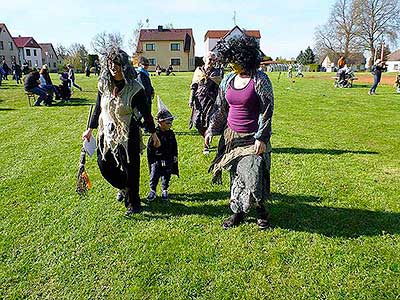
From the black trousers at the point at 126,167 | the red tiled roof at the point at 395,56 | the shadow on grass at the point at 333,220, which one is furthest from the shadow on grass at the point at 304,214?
the red tiled roof at the point at 395,56

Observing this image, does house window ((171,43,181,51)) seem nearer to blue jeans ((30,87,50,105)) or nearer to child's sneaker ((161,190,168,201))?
blue jeans ((30,87,50,105))

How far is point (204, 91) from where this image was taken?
22.3ft

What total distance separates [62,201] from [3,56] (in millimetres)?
67072

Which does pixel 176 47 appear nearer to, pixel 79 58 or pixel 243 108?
Result: pixel 79 58

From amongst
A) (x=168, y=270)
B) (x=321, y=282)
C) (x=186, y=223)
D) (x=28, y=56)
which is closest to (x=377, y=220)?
(x=321, y=282)

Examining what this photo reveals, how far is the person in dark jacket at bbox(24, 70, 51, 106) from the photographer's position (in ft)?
45.9

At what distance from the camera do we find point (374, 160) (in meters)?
6.96


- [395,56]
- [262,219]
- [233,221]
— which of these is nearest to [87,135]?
[233,221]

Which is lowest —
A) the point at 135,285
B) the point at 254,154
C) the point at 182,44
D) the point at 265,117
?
the point at 135,285

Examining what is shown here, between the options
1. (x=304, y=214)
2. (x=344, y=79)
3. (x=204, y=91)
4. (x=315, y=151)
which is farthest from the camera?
(x=344, y=79)

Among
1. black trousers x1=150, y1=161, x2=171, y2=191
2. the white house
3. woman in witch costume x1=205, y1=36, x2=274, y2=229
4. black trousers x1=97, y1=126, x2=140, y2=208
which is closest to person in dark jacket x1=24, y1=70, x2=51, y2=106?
black trousers x1=150, y1=161, x2=171, y2=191

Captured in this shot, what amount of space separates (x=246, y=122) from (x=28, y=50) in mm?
78749

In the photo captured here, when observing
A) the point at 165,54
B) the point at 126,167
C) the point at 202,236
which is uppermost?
the point at 165,54

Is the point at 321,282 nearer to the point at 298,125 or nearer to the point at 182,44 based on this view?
the point at 298,125
